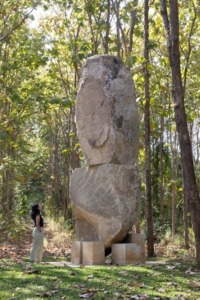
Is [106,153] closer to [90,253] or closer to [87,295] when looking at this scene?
[90,253]

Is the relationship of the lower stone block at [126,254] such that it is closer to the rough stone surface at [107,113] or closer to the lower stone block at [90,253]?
the lower stone block at [90,253]

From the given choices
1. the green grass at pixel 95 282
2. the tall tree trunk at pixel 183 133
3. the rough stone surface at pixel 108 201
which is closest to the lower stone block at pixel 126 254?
the rough stone surface at pixel 108 201

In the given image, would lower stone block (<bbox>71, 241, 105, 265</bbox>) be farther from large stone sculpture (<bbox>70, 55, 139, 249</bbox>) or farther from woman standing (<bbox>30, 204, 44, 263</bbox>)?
woman standing (<bbox>30, 204, 44, 263</bbox>)

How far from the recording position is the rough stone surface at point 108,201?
990 cm

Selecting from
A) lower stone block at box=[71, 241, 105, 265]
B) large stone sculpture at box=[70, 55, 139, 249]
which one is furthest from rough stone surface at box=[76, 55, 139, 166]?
lower stone block at box=[71, 241, 105, 265]

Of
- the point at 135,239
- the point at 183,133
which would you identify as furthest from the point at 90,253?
the point at 183,133

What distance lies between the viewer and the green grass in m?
6.42

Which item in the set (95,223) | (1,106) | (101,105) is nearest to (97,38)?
(1,106)

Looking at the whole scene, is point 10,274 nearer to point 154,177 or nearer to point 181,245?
point 181,245

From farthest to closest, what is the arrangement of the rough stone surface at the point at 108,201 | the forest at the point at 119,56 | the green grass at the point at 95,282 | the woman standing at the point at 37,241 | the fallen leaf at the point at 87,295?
the forest at the point at 119,56 < the woman standing at the point at 37,241 < the rough stone surface at the point at 108,201 < the green grass at the point at 95,282 < the fallen leaf at the point at 87,295

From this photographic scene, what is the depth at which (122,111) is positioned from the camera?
33.9 ft

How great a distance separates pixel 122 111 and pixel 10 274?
4210 mm

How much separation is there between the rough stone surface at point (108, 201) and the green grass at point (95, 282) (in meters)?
1.17

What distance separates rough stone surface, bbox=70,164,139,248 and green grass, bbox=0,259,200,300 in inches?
46.0
